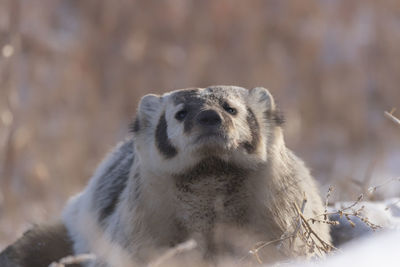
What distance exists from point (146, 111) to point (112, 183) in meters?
0.77

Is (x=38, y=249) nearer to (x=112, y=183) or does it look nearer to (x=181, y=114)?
(x=112, y=183)

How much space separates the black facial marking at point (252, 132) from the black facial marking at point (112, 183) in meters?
1.00

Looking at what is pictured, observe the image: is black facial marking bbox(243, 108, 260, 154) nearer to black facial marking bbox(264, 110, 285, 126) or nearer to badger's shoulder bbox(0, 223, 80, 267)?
black facial marking bbox(264, 110, 285, 126)

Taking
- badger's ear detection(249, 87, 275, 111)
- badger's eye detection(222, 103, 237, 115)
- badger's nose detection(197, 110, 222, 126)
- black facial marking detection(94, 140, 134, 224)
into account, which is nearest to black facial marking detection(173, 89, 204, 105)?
badger's eye detection(222, 103, 237, 115)

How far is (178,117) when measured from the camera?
427 cm

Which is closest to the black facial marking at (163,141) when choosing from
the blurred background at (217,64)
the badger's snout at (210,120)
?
the badger's snout at (210,120)

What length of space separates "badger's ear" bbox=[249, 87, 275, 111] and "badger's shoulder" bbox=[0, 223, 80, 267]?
1.62m

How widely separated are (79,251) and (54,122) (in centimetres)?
628

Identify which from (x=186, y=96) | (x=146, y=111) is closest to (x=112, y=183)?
(x=146, y=111)

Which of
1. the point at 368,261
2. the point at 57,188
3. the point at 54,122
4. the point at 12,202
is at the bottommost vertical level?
the point at 368,261

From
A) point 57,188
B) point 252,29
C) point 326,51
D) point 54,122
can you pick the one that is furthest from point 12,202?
point 326,51

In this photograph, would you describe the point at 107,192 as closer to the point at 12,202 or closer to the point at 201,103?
the point at 201,103

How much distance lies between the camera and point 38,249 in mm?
5340

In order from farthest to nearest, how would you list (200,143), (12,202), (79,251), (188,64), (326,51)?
(326,51)
(188,64)
(12,202)
(79,251)
(200,143)
